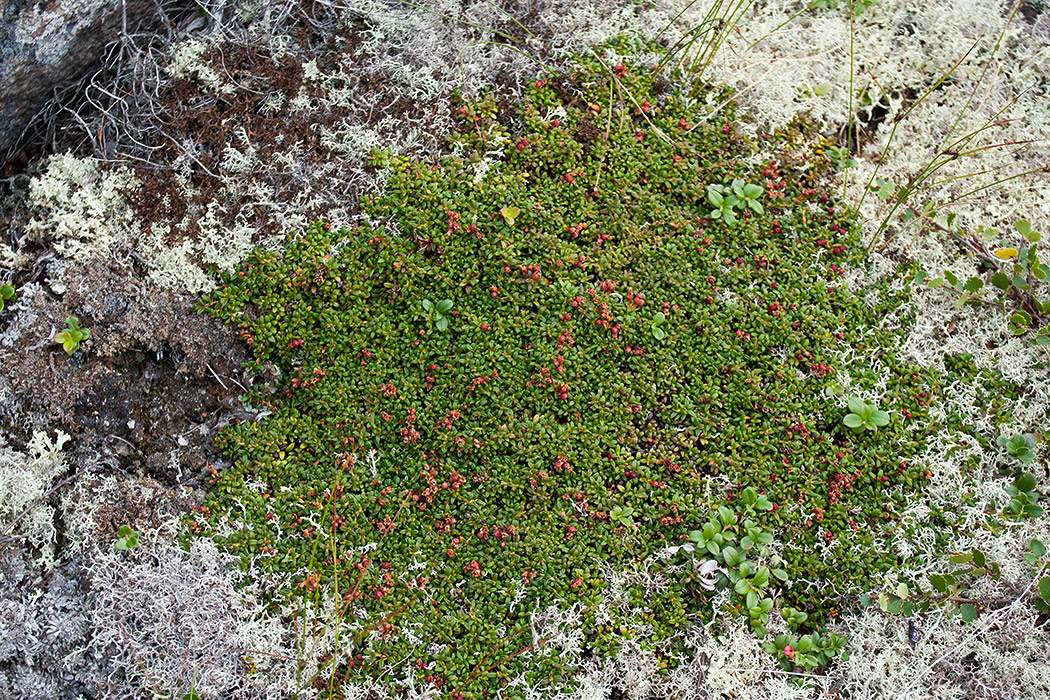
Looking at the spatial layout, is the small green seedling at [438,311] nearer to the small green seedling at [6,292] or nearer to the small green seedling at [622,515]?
the small green seedling at [622,515]

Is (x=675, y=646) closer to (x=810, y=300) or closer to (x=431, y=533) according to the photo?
(x=431, y=533)

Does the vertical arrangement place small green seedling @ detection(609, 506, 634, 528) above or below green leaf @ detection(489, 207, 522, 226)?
below

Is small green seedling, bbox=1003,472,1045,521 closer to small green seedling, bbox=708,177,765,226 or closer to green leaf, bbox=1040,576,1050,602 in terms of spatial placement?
green leaf, bbox=1040,576,1050,602

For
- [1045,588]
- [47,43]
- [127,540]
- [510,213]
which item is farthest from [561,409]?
[47,43]

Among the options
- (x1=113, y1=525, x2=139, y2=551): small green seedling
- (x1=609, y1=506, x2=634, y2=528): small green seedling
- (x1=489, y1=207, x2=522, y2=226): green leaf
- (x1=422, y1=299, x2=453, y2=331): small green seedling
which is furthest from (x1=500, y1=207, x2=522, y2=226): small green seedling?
(x1=113, y1=525, x2=139, y2=551): small green seedling

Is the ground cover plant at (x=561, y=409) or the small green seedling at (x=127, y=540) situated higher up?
the ground cover plant at (x=561, y=409)

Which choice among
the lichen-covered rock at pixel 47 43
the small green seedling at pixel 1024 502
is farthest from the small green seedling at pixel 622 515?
the lichen-covered rock at pixel 47 43
